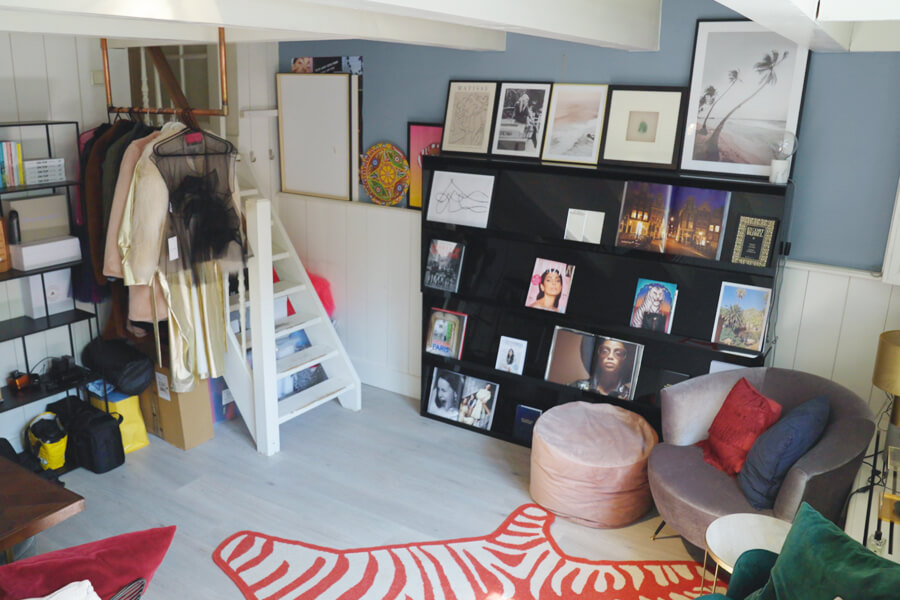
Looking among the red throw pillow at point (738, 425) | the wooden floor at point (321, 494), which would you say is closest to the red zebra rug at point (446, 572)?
the wooden floor at point (321, 494)

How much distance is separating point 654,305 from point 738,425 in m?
0.76

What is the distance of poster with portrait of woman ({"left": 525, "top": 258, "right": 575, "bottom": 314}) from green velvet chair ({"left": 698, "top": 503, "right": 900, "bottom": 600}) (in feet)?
6.20

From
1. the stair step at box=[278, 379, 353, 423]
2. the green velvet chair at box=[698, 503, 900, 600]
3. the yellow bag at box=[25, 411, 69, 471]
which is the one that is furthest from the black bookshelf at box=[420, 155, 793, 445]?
the yellow bag at box=[25, 411, 69, 471]

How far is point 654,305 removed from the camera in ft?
11.9

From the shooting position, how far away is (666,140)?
3.54 metres

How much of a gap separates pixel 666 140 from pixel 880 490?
5.77ft

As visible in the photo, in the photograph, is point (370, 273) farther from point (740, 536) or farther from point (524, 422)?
point (740, 536)

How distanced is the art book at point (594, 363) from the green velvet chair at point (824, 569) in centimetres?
161

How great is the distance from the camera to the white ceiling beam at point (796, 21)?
5.20ft

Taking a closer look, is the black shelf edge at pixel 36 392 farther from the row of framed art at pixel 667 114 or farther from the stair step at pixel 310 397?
the row of framed art at pixel 667 114

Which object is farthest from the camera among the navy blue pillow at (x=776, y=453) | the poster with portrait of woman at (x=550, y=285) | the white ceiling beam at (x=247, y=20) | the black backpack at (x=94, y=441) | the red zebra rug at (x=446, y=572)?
the poster with portrait of woman at (x=550, y=285)

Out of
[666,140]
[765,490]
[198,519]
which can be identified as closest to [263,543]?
[198,519]

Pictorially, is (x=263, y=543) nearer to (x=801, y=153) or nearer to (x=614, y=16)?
(x=614, y=16)

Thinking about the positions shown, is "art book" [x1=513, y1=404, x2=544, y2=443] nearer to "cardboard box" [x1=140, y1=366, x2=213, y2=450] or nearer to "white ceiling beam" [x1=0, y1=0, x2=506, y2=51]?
"cardboard box" [x1=140, y1=366, x2=213, y2=450]
